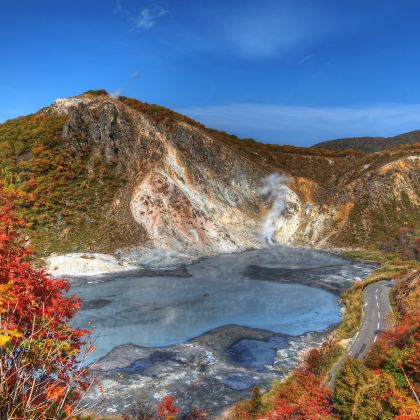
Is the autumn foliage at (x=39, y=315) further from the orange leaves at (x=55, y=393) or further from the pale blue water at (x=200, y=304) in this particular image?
the pale blue water at (x=200, y=304)

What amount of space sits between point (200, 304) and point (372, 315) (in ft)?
61.9

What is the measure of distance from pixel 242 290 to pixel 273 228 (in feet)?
134

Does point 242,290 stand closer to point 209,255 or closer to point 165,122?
point 209,255

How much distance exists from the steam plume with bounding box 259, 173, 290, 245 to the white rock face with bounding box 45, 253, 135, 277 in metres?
39.0

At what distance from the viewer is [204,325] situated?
129 ft

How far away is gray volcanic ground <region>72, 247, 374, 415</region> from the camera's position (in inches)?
1088

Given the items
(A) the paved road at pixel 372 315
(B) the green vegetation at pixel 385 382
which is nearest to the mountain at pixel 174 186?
(A) the paved road at pixel 372 315

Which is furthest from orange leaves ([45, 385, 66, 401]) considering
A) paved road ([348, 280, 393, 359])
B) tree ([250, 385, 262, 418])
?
paved road ([348, 280, 393, 359])

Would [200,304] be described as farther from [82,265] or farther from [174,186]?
[174,186]

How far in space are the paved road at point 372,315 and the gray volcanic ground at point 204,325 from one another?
3808 mm

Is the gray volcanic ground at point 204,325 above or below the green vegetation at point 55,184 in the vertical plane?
below

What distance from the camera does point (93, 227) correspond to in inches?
2739

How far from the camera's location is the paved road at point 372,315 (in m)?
30.8

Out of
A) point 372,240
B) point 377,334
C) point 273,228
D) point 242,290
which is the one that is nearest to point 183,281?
point 242,290
